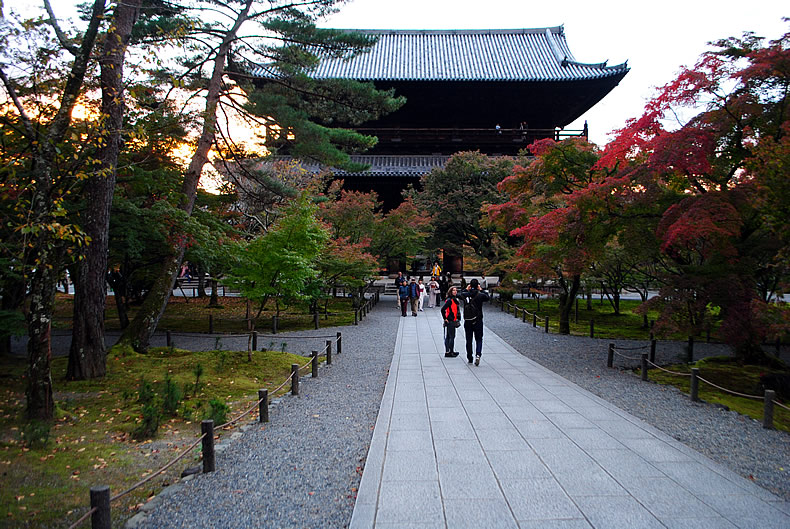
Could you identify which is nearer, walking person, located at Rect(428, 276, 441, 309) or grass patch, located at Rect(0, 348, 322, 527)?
grass patch, located at Rect(0, 348, 322, 527)

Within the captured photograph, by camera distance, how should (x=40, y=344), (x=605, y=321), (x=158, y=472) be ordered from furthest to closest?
(x=605, y=321)
(x=40, y=344)
(x=158, y=472)

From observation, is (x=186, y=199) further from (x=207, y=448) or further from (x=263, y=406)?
(x=207, y=448)

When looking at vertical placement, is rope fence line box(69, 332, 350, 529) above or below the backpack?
below

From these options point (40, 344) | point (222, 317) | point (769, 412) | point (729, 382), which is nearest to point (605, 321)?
point (729, 382)

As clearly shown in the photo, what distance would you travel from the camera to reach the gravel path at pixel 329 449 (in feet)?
12.0

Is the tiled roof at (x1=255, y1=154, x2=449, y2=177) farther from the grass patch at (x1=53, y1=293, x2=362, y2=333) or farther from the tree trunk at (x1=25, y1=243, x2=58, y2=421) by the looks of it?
the tree trunk at (x1=25, y1=243, x2=58, y2=421)

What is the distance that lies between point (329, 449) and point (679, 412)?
4.85 m

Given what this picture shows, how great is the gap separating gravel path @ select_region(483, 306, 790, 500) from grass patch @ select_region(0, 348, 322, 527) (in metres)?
5.39

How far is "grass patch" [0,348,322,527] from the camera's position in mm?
4074

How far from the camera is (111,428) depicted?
6.05 metres

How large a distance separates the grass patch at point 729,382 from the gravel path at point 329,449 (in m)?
0.88

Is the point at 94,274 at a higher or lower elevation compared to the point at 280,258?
lower

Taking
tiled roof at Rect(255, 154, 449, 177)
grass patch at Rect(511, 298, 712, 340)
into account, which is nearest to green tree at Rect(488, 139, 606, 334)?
grass patch at Rect(511, 298, 712, 340)

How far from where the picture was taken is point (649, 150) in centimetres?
852
